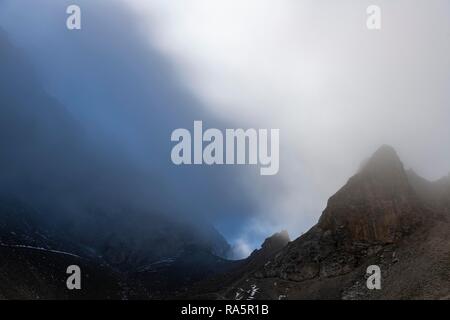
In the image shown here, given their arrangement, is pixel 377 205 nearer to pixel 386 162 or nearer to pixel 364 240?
pixel 364 240

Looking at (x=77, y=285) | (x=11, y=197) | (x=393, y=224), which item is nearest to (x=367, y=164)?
(x=393, y=224)

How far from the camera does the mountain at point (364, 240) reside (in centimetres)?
10087

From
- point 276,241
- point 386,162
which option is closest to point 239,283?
point 386,162

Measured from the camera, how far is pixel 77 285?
4097 inches

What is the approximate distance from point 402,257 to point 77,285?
242ft

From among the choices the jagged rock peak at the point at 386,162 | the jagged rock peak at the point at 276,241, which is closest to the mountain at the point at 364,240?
the jagged rock peak at the point at 386,162

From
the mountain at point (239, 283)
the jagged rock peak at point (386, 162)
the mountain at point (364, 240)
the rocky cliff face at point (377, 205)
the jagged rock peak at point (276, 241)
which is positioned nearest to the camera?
the mountain at point (364, 240)

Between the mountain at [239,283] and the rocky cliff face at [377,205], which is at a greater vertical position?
the rocky cliff face at [377,205]

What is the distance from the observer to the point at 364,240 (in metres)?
118

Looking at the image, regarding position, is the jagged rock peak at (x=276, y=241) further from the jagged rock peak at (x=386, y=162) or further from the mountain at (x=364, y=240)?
the jagged rock peak at (x=386, y=162)

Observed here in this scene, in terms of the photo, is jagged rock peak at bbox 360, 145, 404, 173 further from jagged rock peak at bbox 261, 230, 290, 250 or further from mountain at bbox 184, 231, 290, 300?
jagged rock peak at bbox 261, 230, 290, 250

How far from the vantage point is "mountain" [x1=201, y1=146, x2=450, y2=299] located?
101 meters

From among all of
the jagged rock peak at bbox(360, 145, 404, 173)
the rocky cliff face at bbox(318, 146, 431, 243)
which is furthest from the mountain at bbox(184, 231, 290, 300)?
the jagged rock peak at bbox(360, 145, 404, 173)
